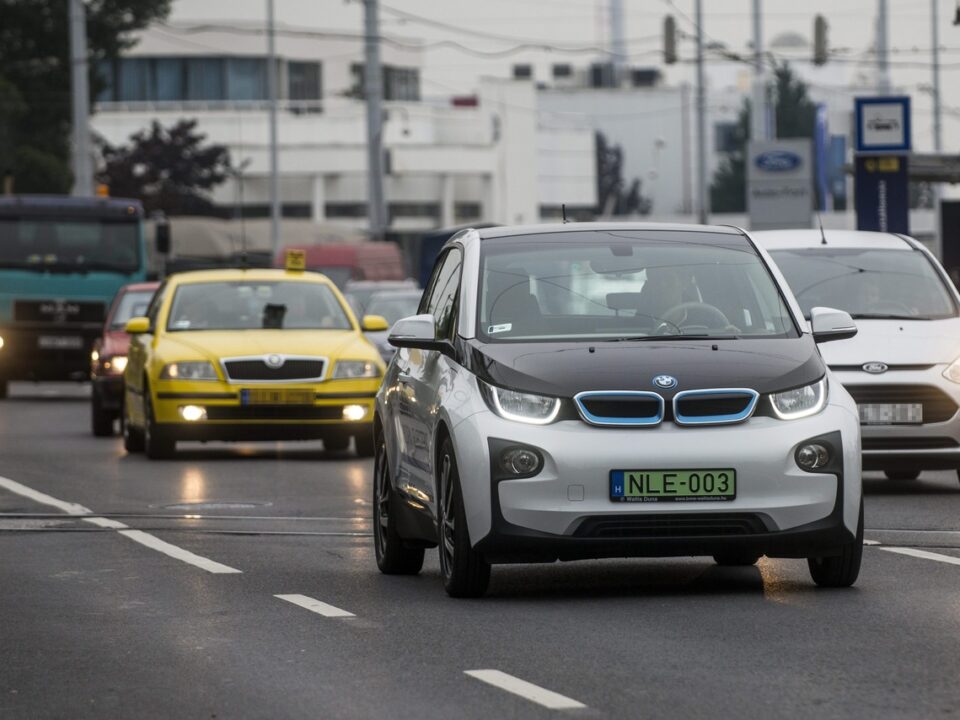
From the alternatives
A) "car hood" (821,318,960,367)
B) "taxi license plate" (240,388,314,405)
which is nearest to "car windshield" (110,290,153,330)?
"taxi license plate" (240,388,314,405)

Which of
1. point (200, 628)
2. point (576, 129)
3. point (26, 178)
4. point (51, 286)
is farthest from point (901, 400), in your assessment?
point (576, 129)

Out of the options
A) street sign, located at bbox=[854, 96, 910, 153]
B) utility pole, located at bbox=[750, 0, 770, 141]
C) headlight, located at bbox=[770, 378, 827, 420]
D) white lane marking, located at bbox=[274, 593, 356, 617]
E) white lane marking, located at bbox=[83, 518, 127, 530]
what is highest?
utility pole, located at bbox=[750, 0, 770, 141]

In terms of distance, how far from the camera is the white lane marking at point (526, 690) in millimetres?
7543

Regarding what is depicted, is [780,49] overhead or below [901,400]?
overhead

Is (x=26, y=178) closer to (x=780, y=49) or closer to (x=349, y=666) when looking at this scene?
(x=349, y=666)

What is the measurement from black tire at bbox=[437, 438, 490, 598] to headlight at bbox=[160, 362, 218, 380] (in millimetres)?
9829

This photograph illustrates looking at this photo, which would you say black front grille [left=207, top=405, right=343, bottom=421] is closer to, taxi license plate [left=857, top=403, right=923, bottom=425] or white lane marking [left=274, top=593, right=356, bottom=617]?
taxi license plate [left=857, top=403, right=923, bottom=425]

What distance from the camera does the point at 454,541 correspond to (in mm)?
10344

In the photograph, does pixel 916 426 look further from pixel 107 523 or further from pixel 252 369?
pixel 252 369

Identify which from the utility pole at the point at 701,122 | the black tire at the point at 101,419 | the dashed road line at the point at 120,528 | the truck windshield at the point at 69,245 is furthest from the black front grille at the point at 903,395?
the utility pole at the point at 701,122

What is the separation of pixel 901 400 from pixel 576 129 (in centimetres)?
10732

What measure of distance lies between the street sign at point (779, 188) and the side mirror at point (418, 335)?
36668 mm

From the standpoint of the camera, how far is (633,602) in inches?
401

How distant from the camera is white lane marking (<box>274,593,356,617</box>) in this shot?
10.0 m
